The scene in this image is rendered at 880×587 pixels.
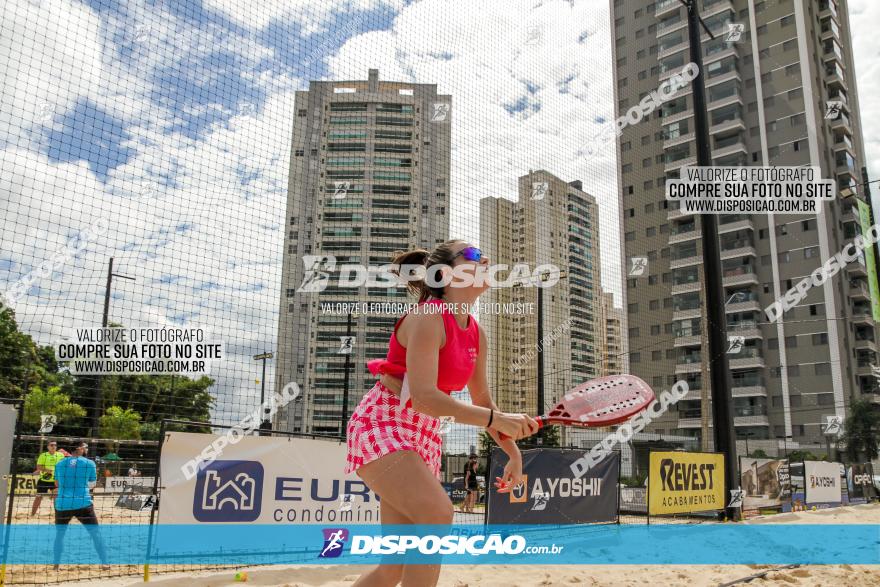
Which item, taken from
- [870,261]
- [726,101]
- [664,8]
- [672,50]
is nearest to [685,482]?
[870,261]

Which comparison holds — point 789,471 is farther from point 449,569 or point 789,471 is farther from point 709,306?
point 449,569

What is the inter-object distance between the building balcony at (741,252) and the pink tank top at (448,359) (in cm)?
5306

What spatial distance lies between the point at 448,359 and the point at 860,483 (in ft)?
65.1

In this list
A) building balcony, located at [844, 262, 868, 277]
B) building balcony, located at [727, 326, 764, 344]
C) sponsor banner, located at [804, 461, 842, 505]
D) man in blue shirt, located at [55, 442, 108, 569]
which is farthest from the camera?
building balcony, located at [844, 262, 868, 277]

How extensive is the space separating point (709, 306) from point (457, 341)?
31.3 feet

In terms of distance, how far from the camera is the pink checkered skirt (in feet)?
6.62

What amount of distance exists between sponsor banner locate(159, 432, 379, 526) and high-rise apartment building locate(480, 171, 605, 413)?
5.62 metres

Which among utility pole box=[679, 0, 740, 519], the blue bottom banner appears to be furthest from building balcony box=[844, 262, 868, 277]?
the blue bottom banner

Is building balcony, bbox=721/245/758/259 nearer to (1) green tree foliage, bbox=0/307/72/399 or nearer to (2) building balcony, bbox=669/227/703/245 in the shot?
(2) building balcony, bbox=669/227/703/245

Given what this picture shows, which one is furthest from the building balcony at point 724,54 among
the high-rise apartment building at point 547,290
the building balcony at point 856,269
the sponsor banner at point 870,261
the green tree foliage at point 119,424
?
the green tree foliage at point 119,424

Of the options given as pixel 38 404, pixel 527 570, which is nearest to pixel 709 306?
pixel 527 570

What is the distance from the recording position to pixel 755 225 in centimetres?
4997

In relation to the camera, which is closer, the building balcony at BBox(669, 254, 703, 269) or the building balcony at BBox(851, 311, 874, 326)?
the building balcony at BBox(851, 311, 874, 326)

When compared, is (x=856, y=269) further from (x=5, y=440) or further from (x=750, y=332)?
(x=5, y=440)
